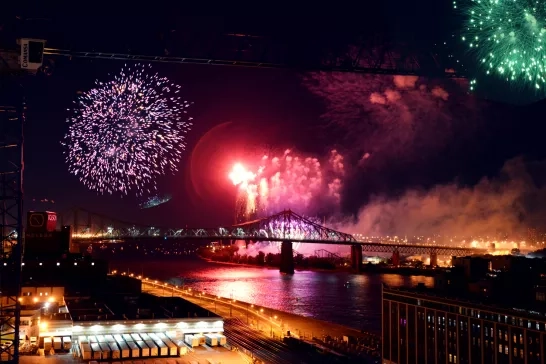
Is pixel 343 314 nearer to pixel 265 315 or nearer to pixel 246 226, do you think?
pixel 265 315

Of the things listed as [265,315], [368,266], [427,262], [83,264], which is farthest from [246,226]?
[265,315]

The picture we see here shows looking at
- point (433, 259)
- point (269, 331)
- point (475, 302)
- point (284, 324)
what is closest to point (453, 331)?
point (475, 302)

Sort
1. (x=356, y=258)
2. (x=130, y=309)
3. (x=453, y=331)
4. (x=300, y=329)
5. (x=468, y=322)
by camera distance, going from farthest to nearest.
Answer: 1. (x=356, y=258)
2. (x=300, y=329)
3. (x=130, y=309)
4. (x=453, y=331)
5. (x=468, y=322)

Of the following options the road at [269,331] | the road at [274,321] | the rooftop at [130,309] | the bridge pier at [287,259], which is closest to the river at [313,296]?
the road at [274,321]

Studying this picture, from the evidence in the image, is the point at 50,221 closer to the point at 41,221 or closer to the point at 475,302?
the point at 41,221

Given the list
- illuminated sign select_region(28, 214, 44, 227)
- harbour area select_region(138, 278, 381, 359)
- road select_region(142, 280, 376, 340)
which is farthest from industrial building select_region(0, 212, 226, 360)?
illuminated sign select_region(28, 214, 44, 227)
